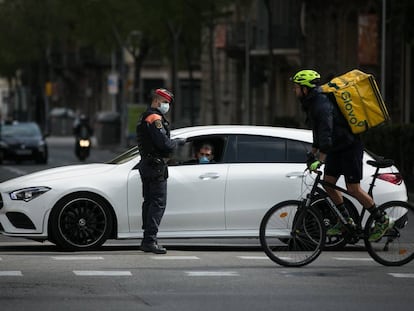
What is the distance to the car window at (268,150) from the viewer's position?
15.7 meters

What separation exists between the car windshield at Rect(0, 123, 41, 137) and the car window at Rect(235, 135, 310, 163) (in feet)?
108

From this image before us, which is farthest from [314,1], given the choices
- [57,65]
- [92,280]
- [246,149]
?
[57,65]

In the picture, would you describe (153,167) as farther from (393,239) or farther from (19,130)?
(19,130)

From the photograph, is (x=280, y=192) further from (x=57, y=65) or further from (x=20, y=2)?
(x=57, y=65)

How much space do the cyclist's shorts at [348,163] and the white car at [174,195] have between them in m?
1.75

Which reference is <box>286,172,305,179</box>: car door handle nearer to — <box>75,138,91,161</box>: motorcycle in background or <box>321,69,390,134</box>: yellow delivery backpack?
<box>321,69,390,134</box>: yellow delivery backpack

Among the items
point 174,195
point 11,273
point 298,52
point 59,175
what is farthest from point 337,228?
point 298,52

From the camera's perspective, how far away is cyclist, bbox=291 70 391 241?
13461 millimetres

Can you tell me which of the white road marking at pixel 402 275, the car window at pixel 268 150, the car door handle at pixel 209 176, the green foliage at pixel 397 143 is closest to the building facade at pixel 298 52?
the green foliage at pixel 397 143

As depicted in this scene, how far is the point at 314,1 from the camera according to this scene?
52000 mm

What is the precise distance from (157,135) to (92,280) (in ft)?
8.80

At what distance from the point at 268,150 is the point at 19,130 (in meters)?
33.8

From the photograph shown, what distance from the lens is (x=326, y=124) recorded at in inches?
526

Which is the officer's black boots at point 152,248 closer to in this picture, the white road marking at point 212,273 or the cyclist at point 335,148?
the white road marking at point 212,273
